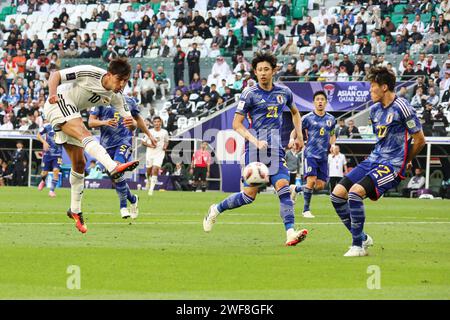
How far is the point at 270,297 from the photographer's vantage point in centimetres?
880

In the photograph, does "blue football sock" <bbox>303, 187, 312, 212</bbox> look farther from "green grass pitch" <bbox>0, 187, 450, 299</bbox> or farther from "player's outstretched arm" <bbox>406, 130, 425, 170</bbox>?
"player's outstretched arm" <bbox>406, 130, 425, 170</bbox>

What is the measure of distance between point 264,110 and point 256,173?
99 centimetres

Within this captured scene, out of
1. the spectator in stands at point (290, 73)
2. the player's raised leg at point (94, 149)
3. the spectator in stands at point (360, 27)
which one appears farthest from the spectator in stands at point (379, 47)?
the player's raised leg at point (94, 149)

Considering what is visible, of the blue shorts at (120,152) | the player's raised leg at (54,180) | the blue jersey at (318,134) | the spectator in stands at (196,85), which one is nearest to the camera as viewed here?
the blue shorts at (120,152)

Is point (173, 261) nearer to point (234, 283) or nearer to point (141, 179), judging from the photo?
point (234, 283)

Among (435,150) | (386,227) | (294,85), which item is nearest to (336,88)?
(294,85)

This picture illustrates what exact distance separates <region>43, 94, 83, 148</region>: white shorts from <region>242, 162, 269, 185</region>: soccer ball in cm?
259

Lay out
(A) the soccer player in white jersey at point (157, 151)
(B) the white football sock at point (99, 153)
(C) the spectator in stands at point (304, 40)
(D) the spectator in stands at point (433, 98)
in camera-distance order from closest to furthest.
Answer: (B) the white football sock at point (99, 153)
(A) the soccer player in white jersey at point (157, 151)
(D) the spectator in stands at point (433, 98)
(C) the spectator in stands at point (304, 40)

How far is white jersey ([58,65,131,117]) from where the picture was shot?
1477cm

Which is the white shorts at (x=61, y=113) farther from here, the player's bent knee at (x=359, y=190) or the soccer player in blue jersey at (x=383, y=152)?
the player's bent knee at (x=359, y=190)

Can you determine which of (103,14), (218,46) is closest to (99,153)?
(218,46)

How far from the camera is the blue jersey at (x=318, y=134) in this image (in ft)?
76.2

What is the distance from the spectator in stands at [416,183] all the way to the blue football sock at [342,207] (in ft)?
67.8

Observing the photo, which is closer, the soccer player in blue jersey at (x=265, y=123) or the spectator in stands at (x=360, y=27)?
the soccer player in blue jersey at (x=265, y=123)
